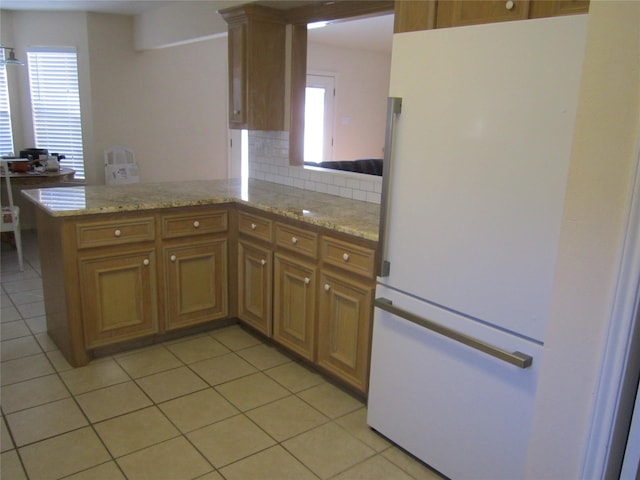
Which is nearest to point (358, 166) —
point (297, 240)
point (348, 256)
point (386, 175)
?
point (297, 240)

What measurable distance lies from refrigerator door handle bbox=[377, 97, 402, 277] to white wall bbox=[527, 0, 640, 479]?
3.29 feet

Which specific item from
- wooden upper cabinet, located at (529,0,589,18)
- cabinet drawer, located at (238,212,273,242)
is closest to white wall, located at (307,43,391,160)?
cabinet drawer, located at (238,212,273,242)

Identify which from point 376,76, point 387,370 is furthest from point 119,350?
point 376,76

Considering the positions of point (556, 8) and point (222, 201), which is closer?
point (556, 8)

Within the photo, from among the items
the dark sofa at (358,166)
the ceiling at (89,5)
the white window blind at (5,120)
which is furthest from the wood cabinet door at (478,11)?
the white window blind at (5,120)

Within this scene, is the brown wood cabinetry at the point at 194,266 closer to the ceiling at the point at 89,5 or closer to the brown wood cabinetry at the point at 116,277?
the brown wood cabinetry at the point at 116,277

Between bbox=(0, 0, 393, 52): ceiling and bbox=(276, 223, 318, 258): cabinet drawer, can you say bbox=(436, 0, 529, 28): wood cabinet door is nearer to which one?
bbox=(276, 223, 318, 258): cabinet drawer

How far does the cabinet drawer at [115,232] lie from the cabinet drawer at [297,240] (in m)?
0.74

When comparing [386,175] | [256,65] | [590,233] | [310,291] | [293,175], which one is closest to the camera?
[590,233]

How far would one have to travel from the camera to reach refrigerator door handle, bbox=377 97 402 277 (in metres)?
1.90

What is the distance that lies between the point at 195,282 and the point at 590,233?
2.61m

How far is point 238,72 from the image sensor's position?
344cm

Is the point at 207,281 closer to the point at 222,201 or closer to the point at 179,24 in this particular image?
the point at 222,201

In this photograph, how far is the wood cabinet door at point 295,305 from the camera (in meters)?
2.71
